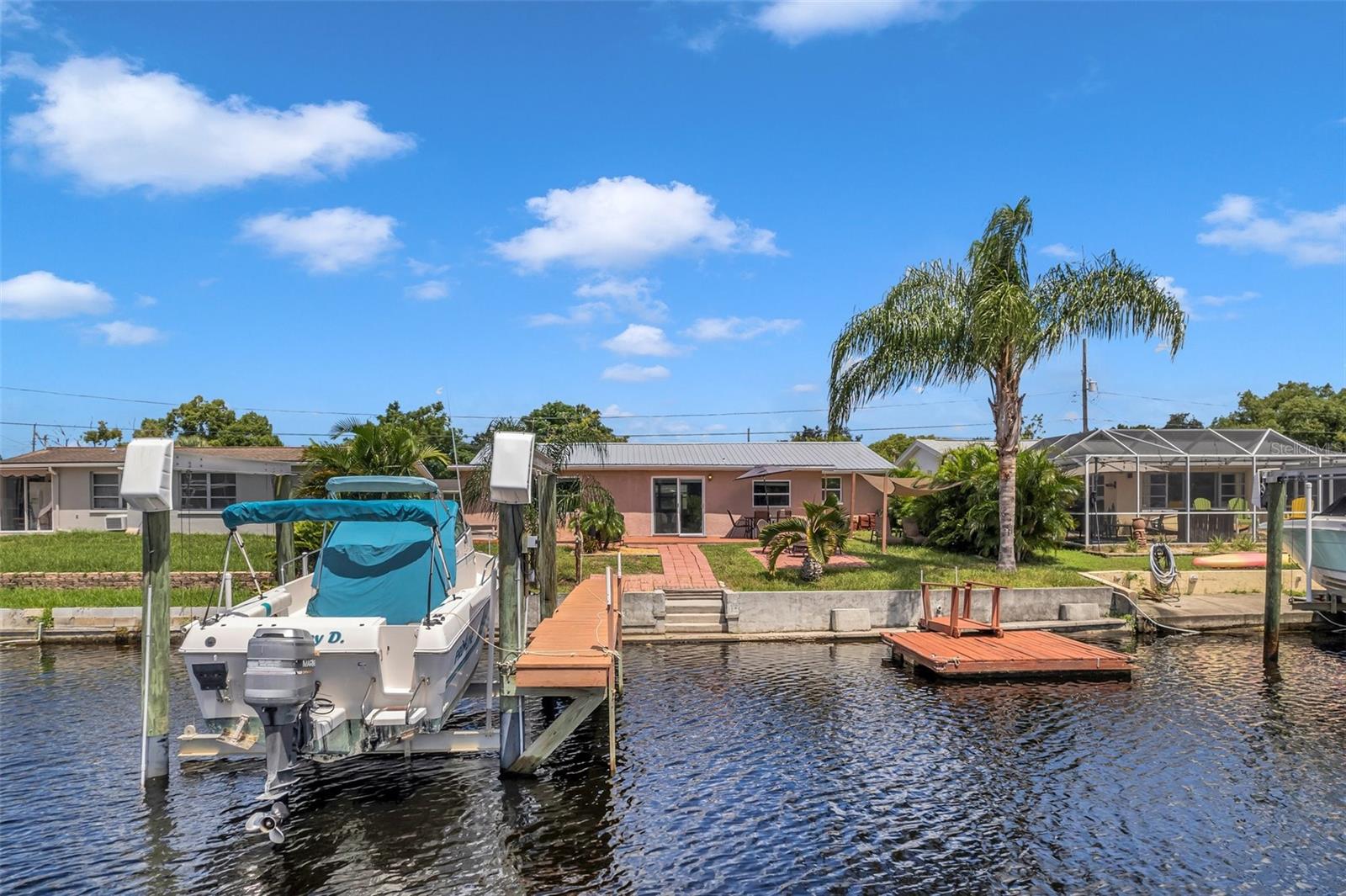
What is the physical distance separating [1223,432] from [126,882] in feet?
103

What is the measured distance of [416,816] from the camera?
8.65m

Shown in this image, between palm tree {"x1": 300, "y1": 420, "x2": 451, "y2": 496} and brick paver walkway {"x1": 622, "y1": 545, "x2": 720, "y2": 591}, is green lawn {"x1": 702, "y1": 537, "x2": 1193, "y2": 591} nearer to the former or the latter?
brick paver walkway {"x1": 622, "y1": 545, "x2": 720, "y2": 591}

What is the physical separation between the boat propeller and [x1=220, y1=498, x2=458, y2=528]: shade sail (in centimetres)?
269

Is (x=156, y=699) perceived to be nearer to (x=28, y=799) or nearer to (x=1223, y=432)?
(x=28, y=799)

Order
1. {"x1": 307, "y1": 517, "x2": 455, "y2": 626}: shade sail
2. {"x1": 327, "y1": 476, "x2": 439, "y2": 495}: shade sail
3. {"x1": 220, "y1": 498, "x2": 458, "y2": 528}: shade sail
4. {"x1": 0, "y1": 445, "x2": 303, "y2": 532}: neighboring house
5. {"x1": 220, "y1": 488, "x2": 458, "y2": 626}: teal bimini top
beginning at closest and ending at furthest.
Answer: {"x1": 220, "y1": 498, "x2": 458, "y2": 528}: shade sail
{"x1": 220, "y1": 488, "x2": 458, "y2": 626}: teal bimini top
{"x1": 307, "y1": 517, "x2": 455, "y2": 626}: shade sail
{"x1": 327, "y1": 476, "x2": 439, "y2": 495}: shade sail
{"x1": 0, "y1": 445, "x2": 303, "y2": 532}: neighboring house

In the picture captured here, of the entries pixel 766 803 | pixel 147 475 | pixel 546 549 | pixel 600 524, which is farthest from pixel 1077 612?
pixel 147 475

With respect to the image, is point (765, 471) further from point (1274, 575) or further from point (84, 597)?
point (84, 597)

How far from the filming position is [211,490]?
29.9 metres

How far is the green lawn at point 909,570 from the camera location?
19062 mm

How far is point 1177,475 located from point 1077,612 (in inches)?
584

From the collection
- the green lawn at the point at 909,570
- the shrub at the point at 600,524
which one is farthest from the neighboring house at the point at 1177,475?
the shrub at the point at 600,524

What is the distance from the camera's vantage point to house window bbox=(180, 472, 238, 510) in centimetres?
2988

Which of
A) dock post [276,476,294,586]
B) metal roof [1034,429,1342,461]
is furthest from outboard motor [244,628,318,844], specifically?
metal roof [1034,429,1342,461]

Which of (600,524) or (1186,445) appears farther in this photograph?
(1186,445)
